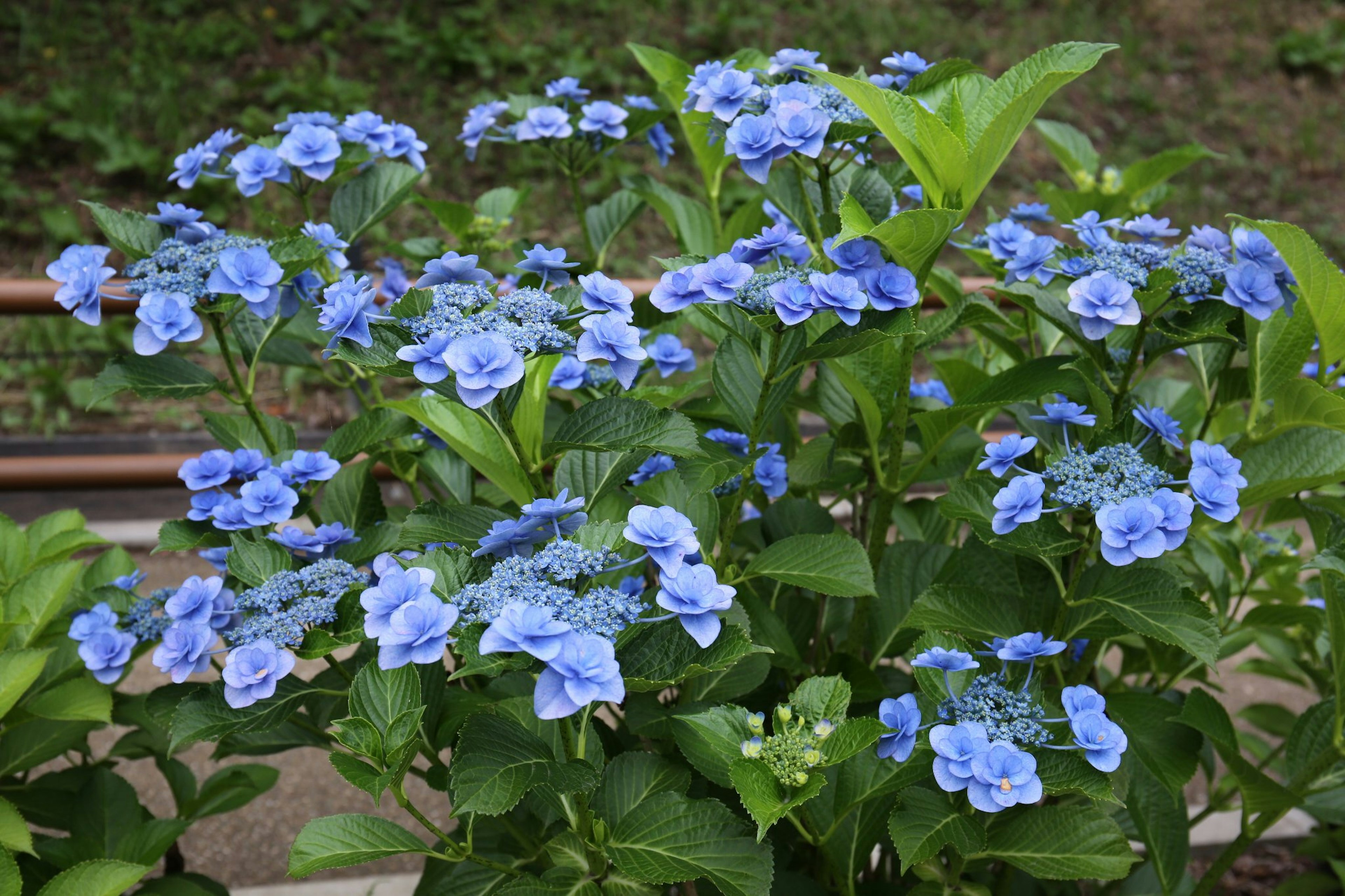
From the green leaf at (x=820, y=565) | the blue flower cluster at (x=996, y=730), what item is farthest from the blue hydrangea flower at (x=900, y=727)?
the green leaf at (x=820, y=565)

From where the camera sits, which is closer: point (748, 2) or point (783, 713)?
point (783, 713)

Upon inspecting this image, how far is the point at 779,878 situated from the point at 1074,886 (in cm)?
50

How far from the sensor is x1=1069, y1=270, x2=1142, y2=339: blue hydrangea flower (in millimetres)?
1204

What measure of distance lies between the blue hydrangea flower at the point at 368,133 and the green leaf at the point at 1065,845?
A: 1197 millimetres

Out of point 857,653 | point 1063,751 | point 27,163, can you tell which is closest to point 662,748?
point 857,653

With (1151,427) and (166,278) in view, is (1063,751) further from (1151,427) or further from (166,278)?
(166,278)

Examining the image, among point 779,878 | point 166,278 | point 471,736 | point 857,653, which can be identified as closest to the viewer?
point 471,736

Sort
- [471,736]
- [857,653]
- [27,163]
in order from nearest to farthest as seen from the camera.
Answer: [471,736] < [857,653] < [27,163]

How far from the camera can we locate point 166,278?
1292 millimetres

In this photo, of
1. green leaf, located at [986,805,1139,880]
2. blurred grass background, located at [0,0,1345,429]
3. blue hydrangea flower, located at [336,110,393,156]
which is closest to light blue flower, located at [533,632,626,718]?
green leaf, located at [986,805,1139,880]

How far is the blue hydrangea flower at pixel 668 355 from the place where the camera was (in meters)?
1.58

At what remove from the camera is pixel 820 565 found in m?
1.25

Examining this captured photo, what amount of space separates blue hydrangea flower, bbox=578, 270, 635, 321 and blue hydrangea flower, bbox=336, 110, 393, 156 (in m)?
0.66

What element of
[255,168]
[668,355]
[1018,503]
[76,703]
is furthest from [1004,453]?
[76,703]
